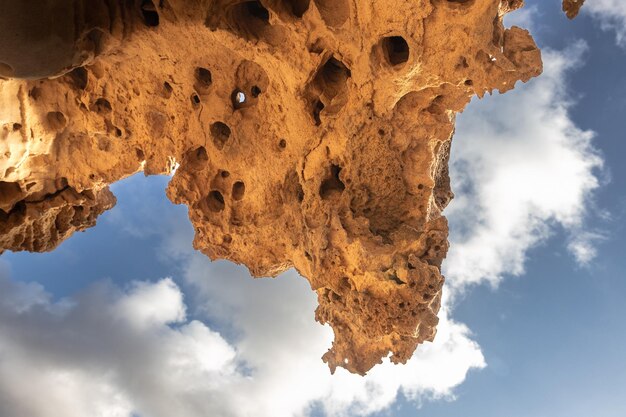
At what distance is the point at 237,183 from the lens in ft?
24.7

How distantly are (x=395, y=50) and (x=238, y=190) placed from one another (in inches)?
119

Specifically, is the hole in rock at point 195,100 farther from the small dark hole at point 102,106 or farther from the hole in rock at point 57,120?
the hole in rock at point 57,120

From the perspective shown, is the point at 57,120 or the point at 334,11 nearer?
the point at 334,11

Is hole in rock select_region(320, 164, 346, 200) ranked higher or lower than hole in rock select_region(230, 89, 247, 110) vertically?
lower

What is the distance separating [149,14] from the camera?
660 cm

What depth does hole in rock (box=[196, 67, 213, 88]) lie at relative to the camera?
→ 23.4ft

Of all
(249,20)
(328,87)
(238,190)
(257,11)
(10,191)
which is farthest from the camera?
(10,191)

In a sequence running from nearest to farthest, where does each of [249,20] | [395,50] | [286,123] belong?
[395,50] < [249,20] < [286,123]

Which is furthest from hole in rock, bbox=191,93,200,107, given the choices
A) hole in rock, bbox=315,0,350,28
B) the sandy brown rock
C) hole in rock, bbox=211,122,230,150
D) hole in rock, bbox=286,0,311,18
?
the sandy brown rock

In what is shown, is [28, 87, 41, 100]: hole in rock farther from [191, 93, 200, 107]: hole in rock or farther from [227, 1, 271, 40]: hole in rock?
[227, 1, 271, 40]: hole in rock

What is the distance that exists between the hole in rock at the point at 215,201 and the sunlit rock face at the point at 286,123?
0.11ft

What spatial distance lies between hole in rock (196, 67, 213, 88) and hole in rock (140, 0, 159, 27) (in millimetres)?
849

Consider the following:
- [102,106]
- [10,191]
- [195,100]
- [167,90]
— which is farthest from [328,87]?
[10,191]

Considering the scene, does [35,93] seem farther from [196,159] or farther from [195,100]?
[196,159]
